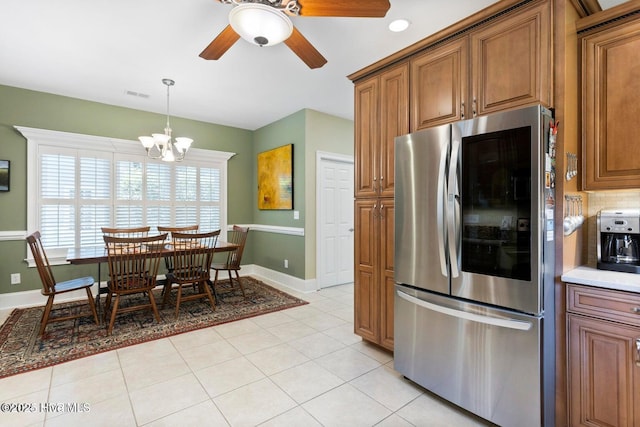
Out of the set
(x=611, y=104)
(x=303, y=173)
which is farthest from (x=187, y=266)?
(x=611, y=104)

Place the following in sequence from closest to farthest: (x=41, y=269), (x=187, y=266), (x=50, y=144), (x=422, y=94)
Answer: (x=422, y=94)
(x=41, y=269)
(x=187, y=266)
(x=50, y=144)

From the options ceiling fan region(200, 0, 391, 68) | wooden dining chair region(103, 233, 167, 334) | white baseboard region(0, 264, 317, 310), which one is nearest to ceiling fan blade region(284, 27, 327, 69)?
ceiling fan region(200, 0, 391, 68)

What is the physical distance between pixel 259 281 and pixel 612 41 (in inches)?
191

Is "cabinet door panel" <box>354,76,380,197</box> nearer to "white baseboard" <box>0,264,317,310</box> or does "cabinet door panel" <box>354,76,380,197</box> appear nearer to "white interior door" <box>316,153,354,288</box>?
"white interior door" <box>316,153,354,288</box>

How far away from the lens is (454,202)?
1.86 meters

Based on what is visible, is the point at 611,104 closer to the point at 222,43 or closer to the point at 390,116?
the point at 390,116

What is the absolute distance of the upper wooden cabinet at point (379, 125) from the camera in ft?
7.98

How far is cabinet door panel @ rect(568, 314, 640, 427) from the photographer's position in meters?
1.48

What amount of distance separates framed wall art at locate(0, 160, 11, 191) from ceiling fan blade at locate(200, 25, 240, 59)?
3.33 metres

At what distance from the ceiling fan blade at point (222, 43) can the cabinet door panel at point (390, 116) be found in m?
1.23

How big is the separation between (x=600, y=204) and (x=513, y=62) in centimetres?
115

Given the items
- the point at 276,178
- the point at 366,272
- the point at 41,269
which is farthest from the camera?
the point at 276,178

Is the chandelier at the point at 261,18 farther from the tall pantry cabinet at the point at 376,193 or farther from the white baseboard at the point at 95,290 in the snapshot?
the white baseboard at the point at 95,290

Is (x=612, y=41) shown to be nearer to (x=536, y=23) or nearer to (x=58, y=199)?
(x=536, y=23)
